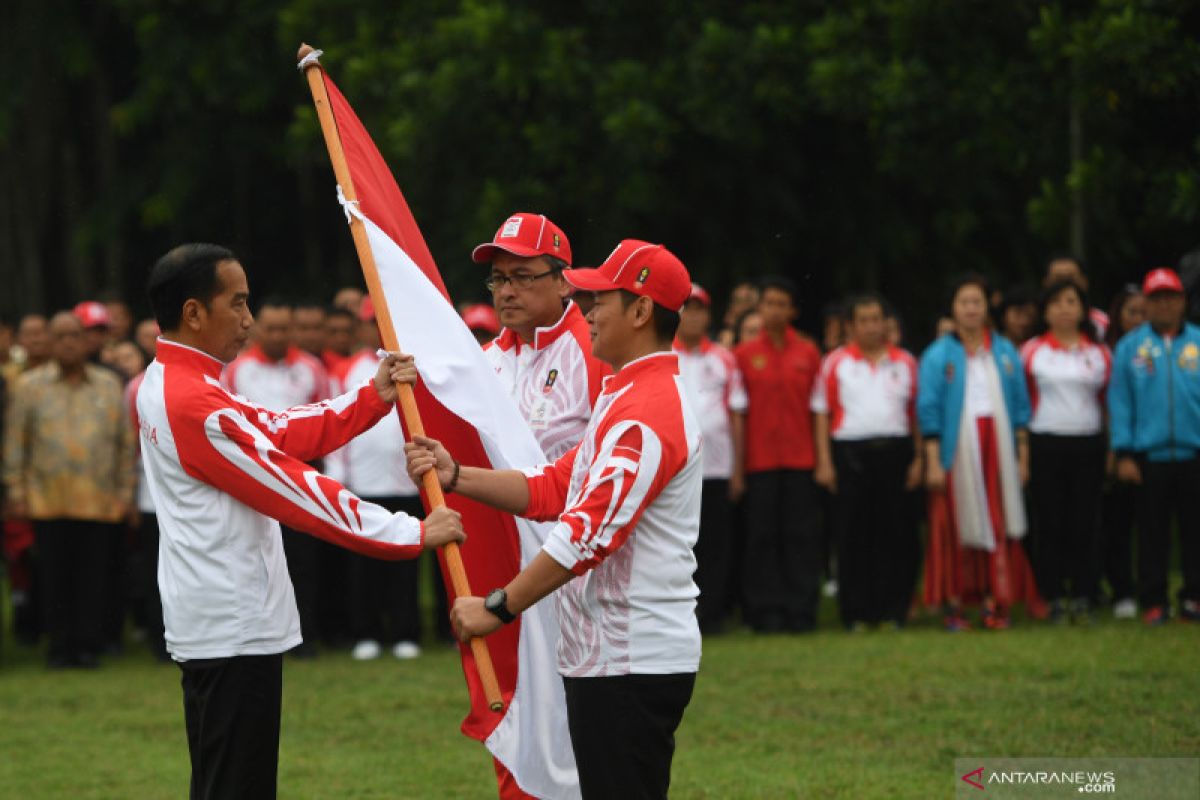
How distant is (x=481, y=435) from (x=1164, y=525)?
759cm

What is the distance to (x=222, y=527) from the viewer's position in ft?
18.8

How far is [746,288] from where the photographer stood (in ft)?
52.1

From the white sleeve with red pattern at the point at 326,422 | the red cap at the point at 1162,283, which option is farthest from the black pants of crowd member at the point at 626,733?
the red cap at the point at 1162,283

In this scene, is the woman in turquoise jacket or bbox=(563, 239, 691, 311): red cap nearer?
bbox=(563, 239, 691, 311): red cap

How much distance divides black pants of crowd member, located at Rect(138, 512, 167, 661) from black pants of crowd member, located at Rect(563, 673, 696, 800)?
776cm

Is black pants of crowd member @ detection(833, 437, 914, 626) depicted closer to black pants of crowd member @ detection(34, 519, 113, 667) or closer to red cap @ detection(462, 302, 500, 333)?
red cap @ detection(462, 302, 500, 333)

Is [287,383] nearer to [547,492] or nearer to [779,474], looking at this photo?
[779,474]

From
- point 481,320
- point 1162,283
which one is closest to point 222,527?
point 481,320

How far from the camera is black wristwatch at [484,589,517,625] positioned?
5434mm

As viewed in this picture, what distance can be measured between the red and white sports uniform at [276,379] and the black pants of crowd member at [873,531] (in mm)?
3866

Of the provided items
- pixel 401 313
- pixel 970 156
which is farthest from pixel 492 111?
pixel 401 313

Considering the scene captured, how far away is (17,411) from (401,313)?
7218 millimetres

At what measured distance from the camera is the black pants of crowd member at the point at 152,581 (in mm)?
12750

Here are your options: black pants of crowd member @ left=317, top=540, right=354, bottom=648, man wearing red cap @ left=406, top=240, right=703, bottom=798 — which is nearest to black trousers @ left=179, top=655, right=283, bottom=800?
man wearing red cap @ left=406, top=240, right=703, bottom=798
